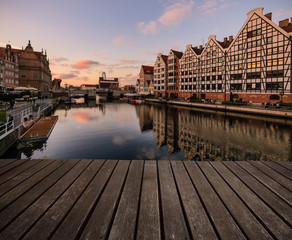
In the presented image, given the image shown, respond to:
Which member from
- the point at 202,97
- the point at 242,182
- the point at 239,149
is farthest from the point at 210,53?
the point at 242,182

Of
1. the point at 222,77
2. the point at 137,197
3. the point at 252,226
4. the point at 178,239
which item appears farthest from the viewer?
the point at 222,77

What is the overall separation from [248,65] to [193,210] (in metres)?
56.0

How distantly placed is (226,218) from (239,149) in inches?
680

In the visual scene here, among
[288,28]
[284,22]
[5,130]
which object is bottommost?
[5,130]

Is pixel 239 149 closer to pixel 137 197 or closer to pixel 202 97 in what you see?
pixel 137 197

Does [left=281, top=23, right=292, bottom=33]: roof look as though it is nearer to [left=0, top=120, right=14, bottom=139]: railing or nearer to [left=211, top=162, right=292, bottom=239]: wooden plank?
[left=211, top=162, right=292, bottom=239]: wooden plank

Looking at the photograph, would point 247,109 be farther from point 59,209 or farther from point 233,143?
point 59,209

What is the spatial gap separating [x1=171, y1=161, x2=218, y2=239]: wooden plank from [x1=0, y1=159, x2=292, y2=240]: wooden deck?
0.5 inches

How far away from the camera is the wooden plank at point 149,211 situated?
2295mm

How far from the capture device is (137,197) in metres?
3.14

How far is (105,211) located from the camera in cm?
273

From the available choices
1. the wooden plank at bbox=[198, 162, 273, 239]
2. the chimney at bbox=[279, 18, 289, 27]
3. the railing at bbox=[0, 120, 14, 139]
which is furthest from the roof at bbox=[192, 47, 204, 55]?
the wooden plank at bbox=[198, 162, 273, 239]

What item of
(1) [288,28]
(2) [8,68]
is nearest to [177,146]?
(1) [288,28]

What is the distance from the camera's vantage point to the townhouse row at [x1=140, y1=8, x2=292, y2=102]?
135ft
